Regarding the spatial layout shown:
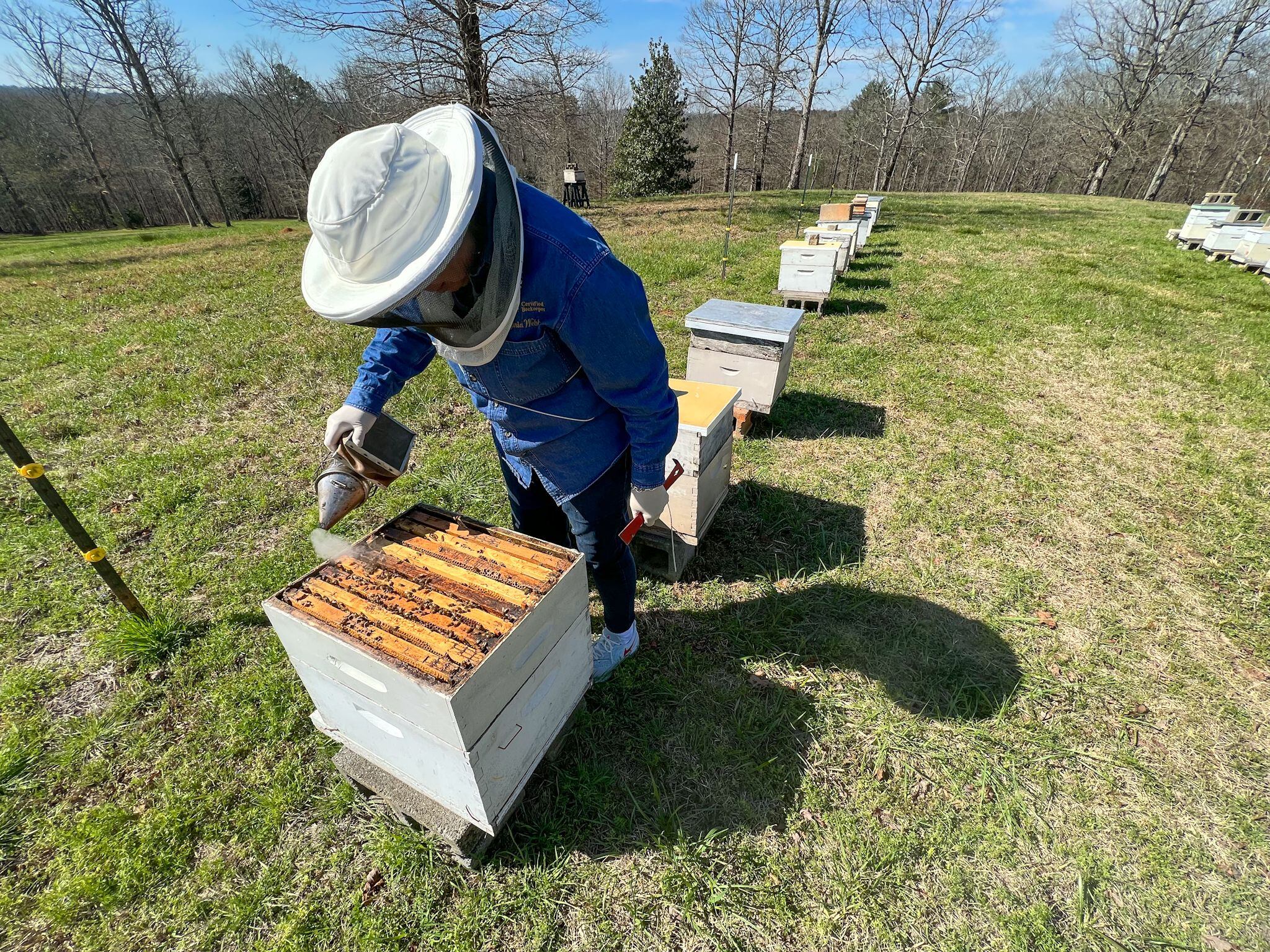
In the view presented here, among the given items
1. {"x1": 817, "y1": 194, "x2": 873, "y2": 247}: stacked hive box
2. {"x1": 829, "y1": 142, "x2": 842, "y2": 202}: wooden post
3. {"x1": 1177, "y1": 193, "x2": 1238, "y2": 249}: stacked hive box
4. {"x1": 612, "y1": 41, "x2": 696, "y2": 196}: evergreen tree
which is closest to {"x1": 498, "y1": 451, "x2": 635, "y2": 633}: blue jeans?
{"x1": 817, "y1": 194, "x2": 873, "y2": 247}: stacked hive box

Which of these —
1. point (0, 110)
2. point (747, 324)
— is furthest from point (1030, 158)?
point (0, 110)

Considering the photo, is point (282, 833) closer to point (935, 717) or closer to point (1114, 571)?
point (935, 717)

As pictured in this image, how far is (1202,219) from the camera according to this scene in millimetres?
11086

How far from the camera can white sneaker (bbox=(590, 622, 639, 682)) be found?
97.0 inches

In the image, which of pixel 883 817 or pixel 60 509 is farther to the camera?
pixel 60 509

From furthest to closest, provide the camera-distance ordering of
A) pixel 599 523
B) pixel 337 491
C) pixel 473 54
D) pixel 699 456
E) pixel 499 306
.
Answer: pixel 473 54
pixel 699 456
pixel 599 523
pixel 337 491
pixel 499 306

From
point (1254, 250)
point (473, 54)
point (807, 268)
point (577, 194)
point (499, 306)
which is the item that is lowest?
point (577, 194)

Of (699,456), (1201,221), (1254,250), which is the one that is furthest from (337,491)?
(1201,221)

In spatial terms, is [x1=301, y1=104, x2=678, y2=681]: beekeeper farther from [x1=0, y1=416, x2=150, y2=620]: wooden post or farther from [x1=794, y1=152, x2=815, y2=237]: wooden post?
[x1=794, y1=152, x2=815, y2=237]: wooden post

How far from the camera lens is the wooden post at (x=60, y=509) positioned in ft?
6.77

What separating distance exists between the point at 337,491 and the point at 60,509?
147 cm

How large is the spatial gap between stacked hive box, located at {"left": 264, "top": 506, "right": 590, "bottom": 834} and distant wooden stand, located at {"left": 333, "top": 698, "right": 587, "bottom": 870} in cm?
7

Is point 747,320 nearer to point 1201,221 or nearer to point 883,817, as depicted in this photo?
point 883,817

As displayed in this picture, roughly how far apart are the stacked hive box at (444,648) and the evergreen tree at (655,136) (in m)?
30.6
